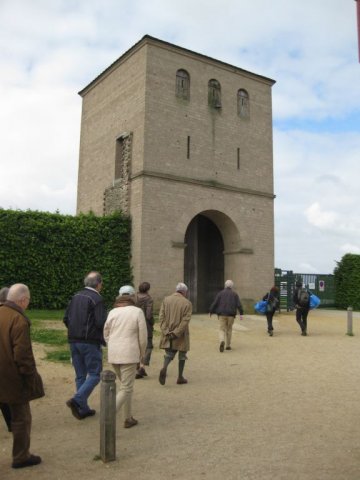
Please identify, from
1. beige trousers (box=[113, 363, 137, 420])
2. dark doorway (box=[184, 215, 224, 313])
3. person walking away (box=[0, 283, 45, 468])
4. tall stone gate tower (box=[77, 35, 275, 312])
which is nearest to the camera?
person walking away (box=[0, 283, 45, 468])

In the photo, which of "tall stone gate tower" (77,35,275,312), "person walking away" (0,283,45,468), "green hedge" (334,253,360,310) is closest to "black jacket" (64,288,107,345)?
"person walking away" (0,283,45,468)

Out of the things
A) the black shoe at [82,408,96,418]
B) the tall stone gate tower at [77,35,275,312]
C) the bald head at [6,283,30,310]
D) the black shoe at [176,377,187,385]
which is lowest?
the black shoe at [82,408,96,418]

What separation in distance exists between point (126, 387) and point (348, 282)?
74.6 feet

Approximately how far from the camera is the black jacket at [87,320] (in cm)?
589

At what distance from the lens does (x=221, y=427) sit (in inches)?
222

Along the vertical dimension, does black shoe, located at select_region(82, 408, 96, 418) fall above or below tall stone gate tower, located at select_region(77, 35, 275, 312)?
below

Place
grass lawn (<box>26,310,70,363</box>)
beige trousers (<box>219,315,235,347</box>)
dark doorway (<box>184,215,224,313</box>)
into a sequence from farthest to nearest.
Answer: dark doorway (<box>184,215,224,313</box>) → beige trousers (<box>219,315,235,347</box>) → grass lawn (<box>26,310,70,363</box>)

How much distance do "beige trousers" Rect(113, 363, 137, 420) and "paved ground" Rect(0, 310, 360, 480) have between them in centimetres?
27

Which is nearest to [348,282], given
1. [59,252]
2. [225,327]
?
[59,252]

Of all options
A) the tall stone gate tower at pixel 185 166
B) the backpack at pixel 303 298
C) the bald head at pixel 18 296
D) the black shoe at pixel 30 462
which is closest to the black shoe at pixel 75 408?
the black shoe at pixel 30 462

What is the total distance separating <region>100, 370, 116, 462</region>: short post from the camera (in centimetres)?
455

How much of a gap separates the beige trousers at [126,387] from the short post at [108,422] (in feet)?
2.88

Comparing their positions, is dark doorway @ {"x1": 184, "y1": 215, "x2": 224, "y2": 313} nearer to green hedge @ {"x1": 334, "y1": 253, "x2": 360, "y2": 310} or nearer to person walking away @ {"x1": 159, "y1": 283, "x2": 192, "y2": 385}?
green hedge @ {"x1": 334, "y1": 253, "x2": 360, "y2": 310}

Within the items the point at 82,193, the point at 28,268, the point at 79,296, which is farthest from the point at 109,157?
the point at 79,296
